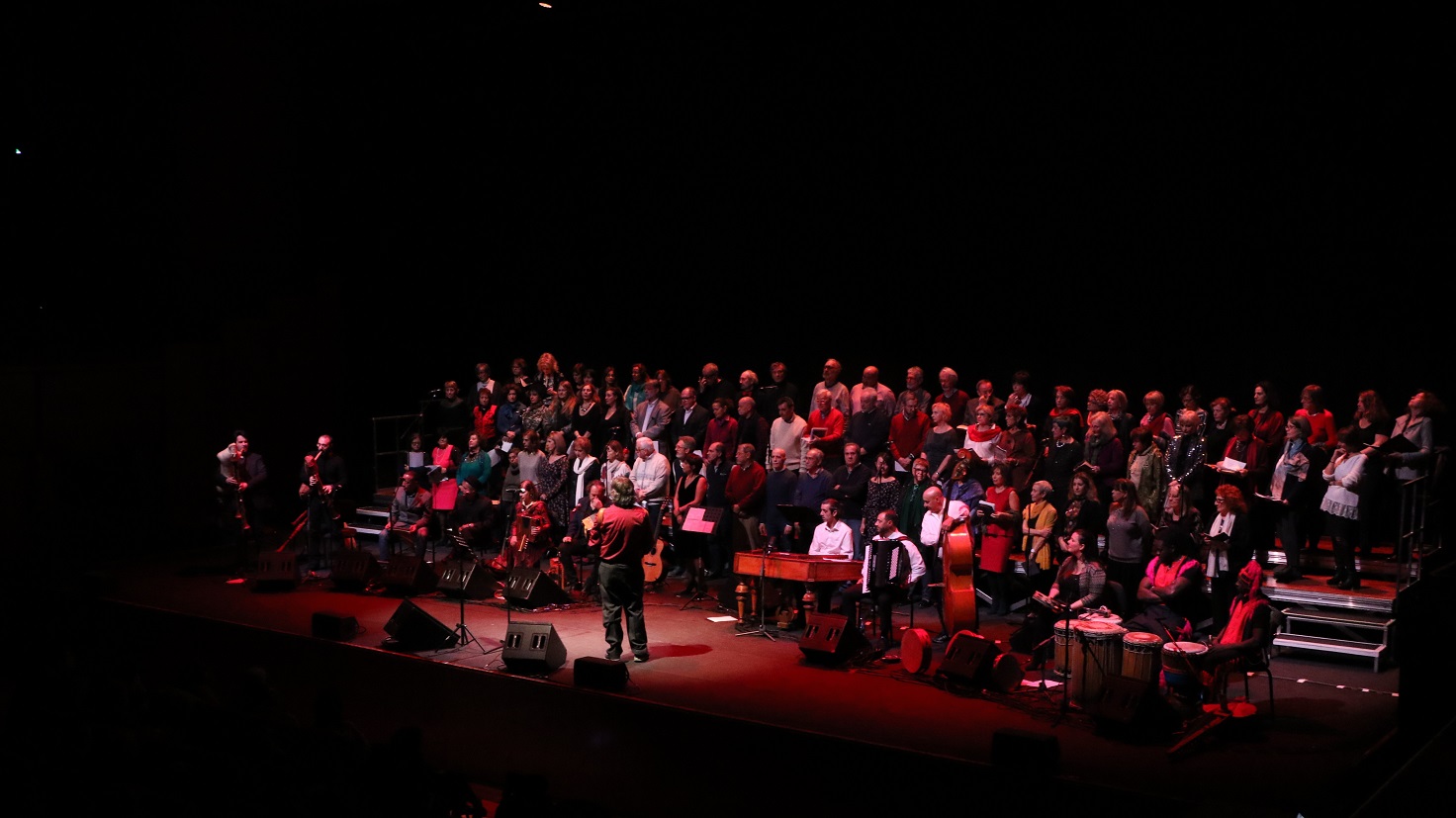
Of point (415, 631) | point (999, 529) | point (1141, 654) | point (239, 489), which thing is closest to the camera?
point (1141, 654)

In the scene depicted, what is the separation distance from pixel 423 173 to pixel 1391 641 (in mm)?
12919

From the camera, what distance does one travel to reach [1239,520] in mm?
→ 9758

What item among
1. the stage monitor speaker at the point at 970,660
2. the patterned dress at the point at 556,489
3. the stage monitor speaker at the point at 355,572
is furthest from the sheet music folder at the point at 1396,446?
the stage monitor speaker at the point at 355,572

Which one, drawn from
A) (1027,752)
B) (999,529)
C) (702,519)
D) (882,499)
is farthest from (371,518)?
(1027,752)

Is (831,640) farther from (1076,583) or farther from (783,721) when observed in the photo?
(1076,583)

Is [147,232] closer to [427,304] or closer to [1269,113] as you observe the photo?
[427,304]


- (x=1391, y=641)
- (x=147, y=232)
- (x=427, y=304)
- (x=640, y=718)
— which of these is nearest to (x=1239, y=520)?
(x=1391, y=641)

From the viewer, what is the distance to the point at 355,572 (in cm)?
1267

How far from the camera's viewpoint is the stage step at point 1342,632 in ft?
31.4

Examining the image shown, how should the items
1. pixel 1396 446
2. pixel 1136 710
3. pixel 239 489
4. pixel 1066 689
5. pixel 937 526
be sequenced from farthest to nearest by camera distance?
1. pixel 239 489
2. pixel 937 526
3. pixel 1396 446
4. pixel 1066 689
5. pixel 1136 710

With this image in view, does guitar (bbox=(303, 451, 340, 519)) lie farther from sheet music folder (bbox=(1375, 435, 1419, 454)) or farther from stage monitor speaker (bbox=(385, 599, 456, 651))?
sheet music folder (bbox=(1375, 435, 1419, 454))

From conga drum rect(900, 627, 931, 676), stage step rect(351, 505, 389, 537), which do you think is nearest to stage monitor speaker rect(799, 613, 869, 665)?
conga drum rect(900, 627, 931, 676)

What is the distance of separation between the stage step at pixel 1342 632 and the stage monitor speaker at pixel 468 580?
703 cm

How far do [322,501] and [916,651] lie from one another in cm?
713
